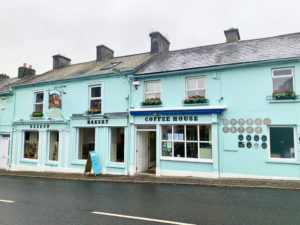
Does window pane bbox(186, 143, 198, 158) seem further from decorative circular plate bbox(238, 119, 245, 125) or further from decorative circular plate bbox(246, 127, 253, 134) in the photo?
decorative circular plate bbox(246, 127, 253, 134)

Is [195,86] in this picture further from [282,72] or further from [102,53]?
[102,53]

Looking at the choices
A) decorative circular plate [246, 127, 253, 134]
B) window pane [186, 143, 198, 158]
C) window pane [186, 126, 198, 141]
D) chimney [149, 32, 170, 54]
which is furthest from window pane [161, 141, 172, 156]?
chimney [149, 32, 170, 54]

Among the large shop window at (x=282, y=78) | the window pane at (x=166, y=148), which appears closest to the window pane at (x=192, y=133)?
the window pane at (x=166, y=148)

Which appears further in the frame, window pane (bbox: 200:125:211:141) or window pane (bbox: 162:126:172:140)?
window pane (bbox: 162:126:172:140)

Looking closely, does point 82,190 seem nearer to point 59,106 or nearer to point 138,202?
point 138,202

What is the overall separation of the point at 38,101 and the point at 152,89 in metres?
9.27

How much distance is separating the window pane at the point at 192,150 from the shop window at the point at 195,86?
2668 mm

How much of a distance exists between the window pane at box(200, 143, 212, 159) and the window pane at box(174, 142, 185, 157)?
1.03 metres

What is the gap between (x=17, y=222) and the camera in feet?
17.5

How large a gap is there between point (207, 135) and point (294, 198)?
4806 millimetres

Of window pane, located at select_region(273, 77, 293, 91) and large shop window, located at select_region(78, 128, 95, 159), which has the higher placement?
window pane, located at select_region(273, 77, 293, 91)

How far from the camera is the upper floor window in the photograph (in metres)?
11.6

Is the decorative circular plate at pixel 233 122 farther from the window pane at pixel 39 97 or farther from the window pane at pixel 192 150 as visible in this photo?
the window pane at pixel 39 97

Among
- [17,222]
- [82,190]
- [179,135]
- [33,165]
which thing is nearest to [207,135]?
[179,135]
